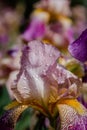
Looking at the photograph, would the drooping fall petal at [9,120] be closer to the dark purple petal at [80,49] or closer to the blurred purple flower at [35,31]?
the dark purple petal at [80,49]

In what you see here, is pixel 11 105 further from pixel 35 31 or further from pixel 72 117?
pixel 35 31

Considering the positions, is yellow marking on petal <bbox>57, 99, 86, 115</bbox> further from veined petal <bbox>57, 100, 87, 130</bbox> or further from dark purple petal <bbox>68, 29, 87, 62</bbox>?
dark purple petal <bbox>68, 29, 87, 62</bbox>

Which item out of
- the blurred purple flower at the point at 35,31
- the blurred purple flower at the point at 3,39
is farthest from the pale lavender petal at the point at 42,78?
the blurred purple flower at the point at 3,39

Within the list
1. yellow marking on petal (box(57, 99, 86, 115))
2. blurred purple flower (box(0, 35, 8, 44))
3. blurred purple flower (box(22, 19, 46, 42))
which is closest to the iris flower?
yellow marking on petal (box(57, 99, 86, 115))

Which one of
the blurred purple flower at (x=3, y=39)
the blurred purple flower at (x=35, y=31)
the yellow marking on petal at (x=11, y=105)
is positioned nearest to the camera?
the yellow marking on petal at (x=11, y=105)

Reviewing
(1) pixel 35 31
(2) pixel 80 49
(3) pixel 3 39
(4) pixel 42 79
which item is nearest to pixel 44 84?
(4) pixel 42 79

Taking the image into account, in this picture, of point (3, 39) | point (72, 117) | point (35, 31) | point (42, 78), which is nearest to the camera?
point (72, 117)
